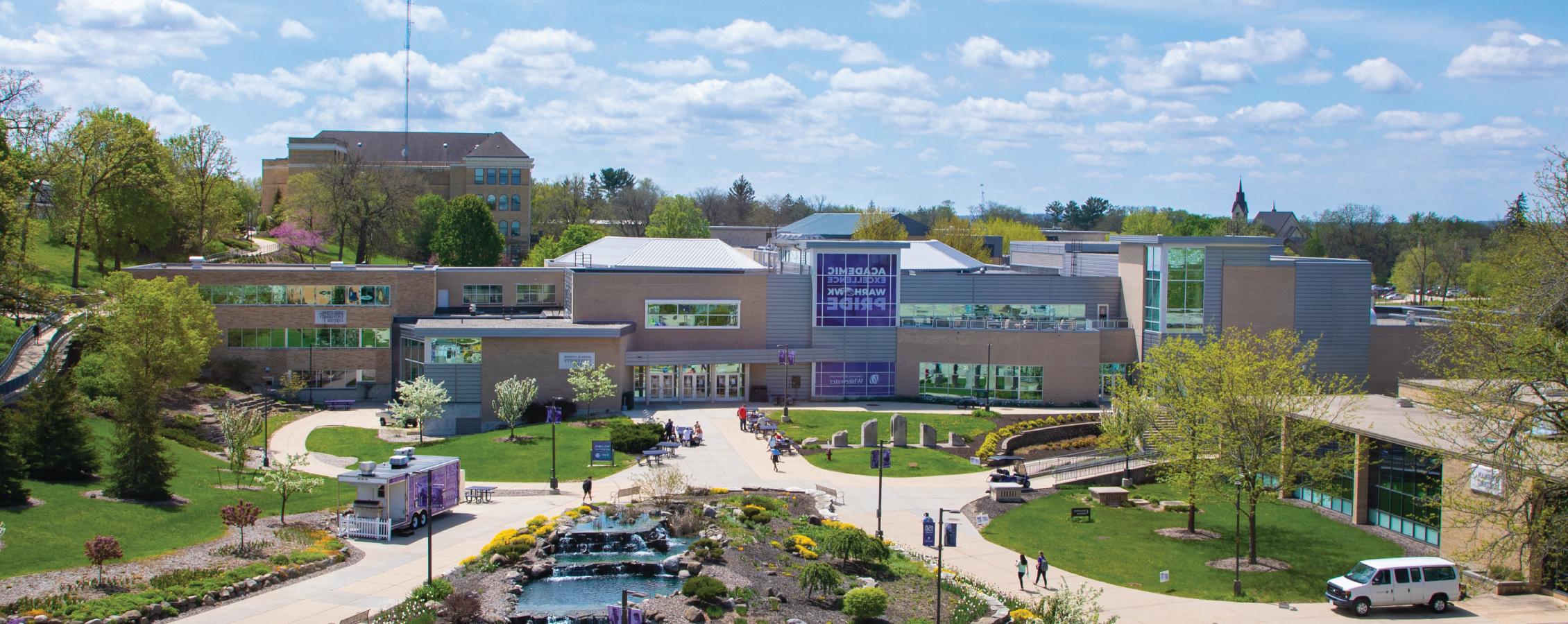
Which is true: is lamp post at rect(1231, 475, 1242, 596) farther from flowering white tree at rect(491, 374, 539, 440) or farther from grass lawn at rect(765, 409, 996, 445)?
flowering white tree at rect(491, 374, 539, 440)

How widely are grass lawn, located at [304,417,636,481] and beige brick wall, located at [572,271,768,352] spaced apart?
31.3 ft

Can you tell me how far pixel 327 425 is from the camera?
54375mm

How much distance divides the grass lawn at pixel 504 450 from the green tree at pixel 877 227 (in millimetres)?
53022

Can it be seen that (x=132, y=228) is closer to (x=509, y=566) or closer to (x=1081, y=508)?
(x=509, y=566)

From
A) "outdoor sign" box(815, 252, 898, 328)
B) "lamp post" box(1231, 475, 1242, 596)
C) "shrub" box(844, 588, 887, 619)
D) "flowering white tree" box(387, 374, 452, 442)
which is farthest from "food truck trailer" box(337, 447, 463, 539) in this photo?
"outdoor sign" box(815, 252, 898, 328)

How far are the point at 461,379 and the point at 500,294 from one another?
1325 centimetres

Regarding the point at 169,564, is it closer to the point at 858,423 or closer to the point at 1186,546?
the point at 1186,546

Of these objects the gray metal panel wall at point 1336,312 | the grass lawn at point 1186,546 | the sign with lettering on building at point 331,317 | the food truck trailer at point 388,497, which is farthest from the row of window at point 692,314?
the gray metal panel wall at point 1336,312

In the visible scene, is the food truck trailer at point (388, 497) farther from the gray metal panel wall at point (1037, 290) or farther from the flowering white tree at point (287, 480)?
the gray metal panel wall at point (1037, 290)

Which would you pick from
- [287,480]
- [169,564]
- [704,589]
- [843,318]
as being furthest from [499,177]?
[704,589]

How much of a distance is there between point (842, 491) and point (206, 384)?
35.3m

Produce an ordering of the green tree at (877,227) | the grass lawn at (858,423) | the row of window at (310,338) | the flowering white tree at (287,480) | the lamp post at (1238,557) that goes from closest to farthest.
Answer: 1. the lamp post at (1238,557)
2. the flowering white tree at (287,480)
3. the grass lawn at (858,423)
4. the row of window at (310,338)
5. the green tree at (877,227)

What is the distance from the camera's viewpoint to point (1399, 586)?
31453mm

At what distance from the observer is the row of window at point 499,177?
119 meters
